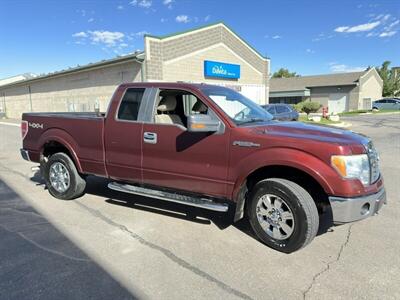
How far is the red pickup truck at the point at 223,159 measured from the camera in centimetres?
347

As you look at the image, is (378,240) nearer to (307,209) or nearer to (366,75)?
(307,209)

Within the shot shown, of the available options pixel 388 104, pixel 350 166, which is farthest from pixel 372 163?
pixel 388 104

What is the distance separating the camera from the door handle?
4.53m

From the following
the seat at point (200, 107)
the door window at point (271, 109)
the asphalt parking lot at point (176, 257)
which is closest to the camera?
the asphalt parking lot at point (176, 257)

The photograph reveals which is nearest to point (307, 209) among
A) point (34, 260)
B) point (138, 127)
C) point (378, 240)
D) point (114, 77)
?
point (378, 240)

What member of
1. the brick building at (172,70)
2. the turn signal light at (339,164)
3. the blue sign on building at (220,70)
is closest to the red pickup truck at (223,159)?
the turn signal light at (339,164)

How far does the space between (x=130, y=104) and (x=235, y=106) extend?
162cm

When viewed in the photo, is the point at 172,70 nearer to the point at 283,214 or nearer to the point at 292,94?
the point at 283,214

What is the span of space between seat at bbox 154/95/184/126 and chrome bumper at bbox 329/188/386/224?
96.0 inches

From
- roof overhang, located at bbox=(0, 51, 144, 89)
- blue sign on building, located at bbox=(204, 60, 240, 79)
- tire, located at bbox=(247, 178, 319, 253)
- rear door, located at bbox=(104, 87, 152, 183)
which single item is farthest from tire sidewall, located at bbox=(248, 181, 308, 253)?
blue sign on building, located at bbox=(204, 60, 240, 79)

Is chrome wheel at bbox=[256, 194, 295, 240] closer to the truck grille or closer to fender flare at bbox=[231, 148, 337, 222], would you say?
fender flare at bbox=[231, 148, 337, 222]

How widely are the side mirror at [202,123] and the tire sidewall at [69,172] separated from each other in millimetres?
2817

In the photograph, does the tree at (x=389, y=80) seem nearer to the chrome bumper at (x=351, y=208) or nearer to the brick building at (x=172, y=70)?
the brick building at (x=172, y=70)

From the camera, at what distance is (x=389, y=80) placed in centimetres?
5862
